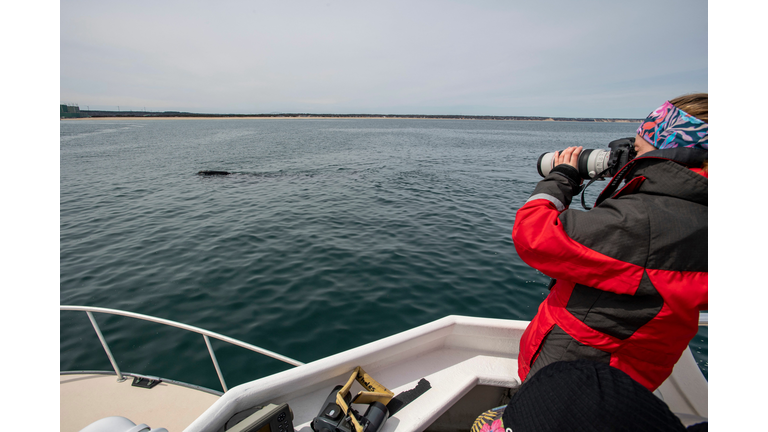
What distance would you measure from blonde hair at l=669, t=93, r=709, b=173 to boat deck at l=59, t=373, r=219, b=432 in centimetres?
424

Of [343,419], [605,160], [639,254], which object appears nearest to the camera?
[639,254]

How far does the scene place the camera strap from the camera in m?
1.95

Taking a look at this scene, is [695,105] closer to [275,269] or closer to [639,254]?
[639,254]

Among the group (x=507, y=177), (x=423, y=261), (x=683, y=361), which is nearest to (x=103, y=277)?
(x=423, y=261)

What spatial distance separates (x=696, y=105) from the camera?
1314 mm

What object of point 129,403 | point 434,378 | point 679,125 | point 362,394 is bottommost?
point 129,403

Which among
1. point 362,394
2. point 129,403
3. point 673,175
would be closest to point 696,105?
point 673,175

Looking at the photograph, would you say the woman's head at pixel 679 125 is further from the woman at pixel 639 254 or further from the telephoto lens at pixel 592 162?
the telephoto lens at pixel 592 162

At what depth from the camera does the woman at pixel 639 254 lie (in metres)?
1.23

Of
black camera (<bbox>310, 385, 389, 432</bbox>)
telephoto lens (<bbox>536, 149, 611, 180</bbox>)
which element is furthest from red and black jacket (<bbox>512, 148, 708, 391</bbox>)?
black camera (<bbox>310, 385, 389, 432</bbox>)

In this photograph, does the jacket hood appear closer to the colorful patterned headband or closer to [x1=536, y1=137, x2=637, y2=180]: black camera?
the colorful patterned headband

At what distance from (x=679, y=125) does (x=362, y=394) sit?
2158mm

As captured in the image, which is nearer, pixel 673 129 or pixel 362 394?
pixel 673 129

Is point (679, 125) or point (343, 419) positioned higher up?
point (679, 125)
